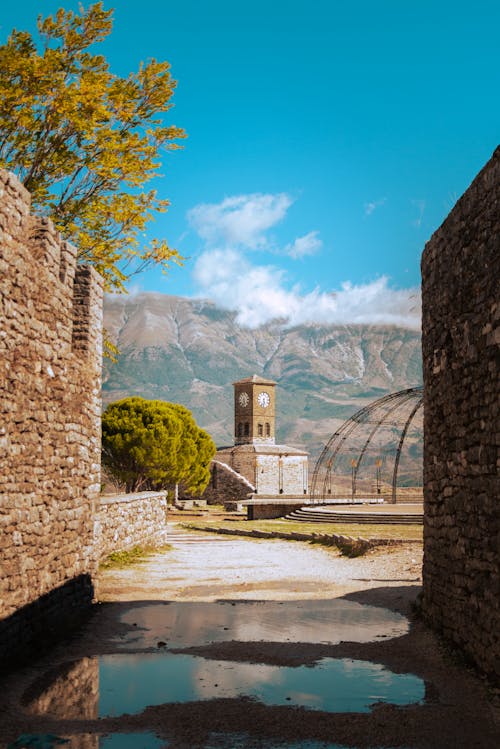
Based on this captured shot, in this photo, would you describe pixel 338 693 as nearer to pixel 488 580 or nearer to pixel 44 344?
pixel 488 580

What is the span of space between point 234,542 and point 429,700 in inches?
655

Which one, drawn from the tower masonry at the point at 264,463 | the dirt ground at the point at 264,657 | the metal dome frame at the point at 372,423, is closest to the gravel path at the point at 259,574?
the dirt ground at the point at 264,657

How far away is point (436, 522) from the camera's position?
8727 mm

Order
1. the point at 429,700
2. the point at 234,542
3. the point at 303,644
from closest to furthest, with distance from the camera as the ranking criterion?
the point at 429,700 → the point at 303,644 → the point at 234,542

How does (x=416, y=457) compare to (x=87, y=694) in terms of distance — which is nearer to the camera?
(x=87, y=694)

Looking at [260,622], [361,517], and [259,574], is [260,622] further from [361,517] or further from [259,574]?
[361,517]

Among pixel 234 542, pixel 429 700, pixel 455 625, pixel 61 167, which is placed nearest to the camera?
pixel 429 700

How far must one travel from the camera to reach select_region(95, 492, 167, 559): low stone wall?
14.9 metres

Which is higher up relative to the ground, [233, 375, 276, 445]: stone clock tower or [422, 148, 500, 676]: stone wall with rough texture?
[233, 375, 276, 445]: stone clock tower

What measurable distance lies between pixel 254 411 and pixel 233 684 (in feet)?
236

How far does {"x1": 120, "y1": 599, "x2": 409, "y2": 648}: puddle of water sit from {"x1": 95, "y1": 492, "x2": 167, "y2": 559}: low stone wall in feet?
10.9

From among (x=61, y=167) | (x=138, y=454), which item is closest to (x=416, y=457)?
(x=138, y=454)

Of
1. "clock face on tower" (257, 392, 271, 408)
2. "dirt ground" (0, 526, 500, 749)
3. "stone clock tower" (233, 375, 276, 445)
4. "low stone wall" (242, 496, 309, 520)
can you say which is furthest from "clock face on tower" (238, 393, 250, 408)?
"dirt ground" (0, 526, 500, 749)

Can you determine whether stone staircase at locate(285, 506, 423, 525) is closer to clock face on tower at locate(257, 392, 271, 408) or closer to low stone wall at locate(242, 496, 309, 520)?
low stone wall at locate(242, 496, 309, 520)
